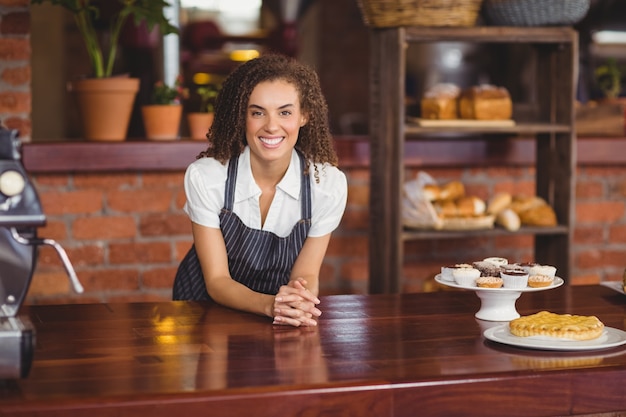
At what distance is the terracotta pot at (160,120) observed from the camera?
3600 mm

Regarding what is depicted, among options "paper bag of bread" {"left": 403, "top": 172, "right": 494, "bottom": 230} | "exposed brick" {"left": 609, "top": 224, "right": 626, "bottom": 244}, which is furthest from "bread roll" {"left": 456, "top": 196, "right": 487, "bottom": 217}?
"exposed brick" {"left": 609, "top": 224, "right": 626, "bottom": 244}

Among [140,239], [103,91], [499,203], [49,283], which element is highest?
[103,91]

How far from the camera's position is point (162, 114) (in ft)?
11.8

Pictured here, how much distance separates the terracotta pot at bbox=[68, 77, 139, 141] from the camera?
3496 mm

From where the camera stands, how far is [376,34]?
3463 millimetres

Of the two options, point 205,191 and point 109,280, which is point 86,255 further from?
point 205,191

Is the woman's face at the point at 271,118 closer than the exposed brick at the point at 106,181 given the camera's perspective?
Yes

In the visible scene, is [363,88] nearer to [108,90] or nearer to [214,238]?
[108,90]

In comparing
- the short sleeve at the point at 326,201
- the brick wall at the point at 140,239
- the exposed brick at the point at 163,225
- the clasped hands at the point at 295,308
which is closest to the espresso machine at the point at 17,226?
the clasped hands at the point at 295,308

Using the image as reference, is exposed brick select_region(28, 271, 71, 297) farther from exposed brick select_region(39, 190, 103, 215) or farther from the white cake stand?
the white cake stand

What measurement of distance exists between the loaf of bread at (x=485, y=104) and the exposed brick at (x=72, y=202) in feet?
4.43

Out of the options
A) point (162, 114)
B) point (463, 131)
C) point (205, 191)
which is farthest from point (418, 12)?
point (205, 191)

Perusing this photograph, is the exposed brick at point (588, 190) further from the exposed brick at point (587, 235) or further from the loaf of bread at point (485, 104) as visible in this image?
the loaf of bread at point (485, 104)

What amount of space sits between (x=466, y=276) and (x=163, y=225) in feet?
5.87
